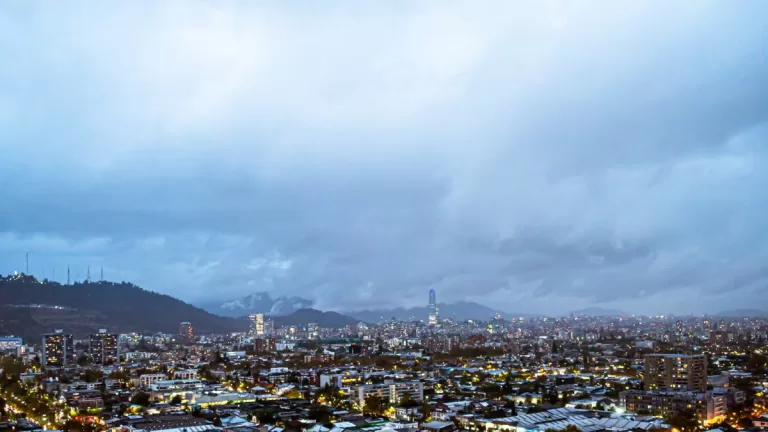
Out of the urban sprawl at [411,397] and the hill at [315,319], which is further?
the hill at [315,319]

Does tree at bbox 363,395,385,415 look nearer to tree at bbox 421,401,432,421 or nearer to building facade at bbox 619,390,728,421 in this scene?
tree at bbox 421,401,432,421

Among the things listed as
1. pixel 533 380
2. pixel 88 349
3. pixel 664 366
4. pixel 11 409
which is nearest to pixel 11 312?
pixel 88 349

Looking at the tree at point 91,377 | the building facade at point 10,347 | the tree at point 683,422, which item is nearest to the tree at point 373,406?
the tree at point 683,422

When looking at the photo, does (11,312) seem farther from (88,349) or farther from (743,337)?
(743,337)

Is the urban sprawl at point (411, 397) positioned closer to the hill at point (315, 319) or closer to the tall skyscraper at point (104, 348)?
the tall skyscraper at point (104, 348)

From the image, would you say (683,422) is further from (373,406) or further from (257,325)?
(257,325)

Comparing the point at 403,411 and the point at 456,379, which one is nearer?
the point at 403,411
